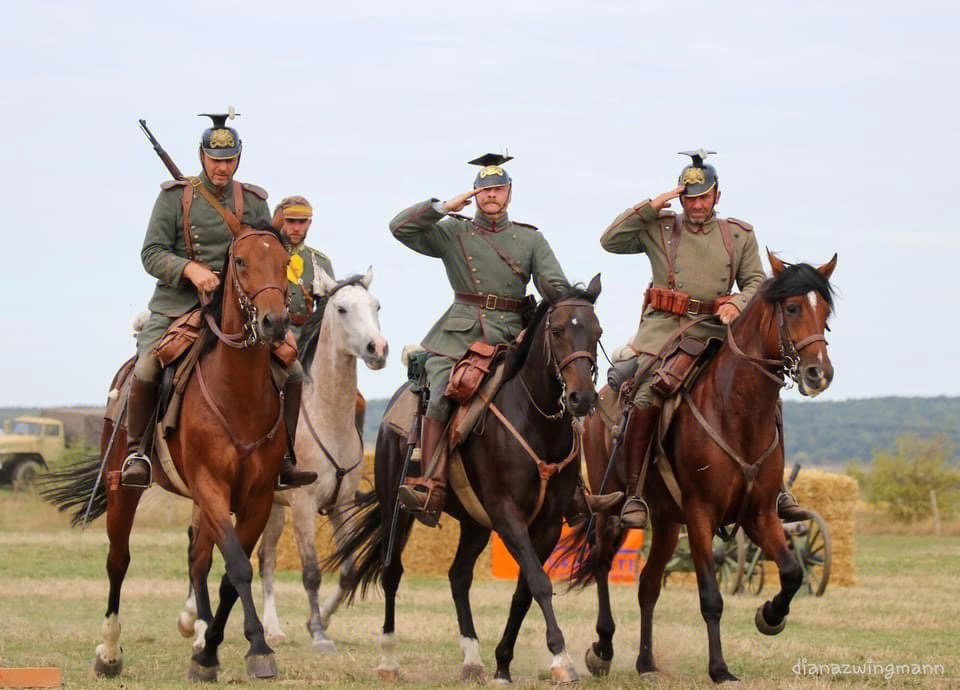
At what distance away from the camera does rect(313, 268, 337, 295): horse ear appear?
48.6 ft

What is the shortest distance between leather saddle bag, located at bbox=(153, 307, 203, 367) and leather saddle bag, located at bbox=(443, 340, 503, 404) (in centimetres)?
178

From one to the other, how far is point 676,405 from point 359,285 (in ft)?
12.4

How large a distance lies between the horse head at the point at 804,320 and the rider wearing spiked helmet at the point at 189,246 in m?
3.30

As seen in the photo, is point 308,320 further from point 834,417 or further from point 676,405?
point 834,417

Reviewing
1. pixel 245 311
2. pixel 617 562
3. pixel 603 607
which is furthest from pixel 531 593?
pixel 617 562

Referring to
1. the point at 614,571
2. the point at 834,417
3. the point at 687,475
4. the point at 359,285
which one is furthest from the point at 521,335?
the point at 834,417

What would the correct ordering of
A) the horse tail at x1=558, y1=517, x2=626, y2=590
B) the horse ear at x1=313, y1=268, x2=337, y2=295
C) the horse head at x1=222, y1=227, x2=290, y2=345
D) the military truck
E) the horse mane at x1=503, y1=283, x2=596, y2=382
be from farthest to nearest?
the military truck < the horse ear at x1=313, y1=268, x2=337, y2=295 < the horse tail at x1=558, y1=517, x2=626, y2=590 < the horse mane at x1=503, y1=283, x2=596, y2=382 < the horse head at x1=222, y1=227, x2=290, y2=345

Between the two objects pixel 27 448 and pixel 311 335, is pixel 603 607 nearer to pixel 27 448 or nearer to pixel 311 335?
pixel 311 335

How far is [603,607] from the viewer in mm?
12242

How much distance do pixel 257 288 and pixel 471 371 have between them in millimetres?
1845

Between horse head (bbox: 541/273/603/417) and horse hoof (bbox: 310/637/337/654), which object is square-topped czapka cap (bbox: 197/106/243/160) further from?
horse hoof (bbox: 310/637/337/654)

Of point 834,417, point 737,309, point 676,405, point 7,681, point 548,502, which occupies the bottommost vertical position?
point 7,681

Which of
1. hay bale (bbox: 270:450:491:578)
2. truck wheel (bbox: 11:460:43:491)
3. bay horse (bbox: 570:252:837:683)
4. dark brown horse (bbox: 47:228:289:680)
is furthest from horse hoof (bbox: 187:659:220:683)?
truck wheel (bbox: 11:460:43:491)

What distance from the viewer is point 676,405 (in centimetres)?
1167
